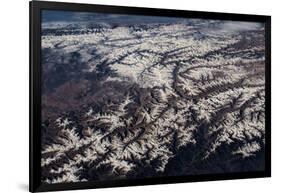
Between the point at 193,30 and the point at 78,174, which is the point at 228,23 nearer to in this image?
the point at 193,30

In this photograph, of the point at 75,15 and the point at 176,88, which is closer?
the point at 75,15

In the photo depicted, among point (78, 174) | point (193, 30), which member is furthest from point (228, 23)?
point (78, 174)

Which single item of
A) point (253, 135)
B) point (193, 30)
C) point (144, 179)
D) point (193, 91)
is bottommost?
point (144, 179)

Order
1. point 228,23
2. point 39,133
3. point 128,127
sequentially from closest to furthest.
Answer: point 39,133, point 128,127, point 228,23

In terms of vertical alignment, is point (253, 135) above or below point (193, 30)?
below
